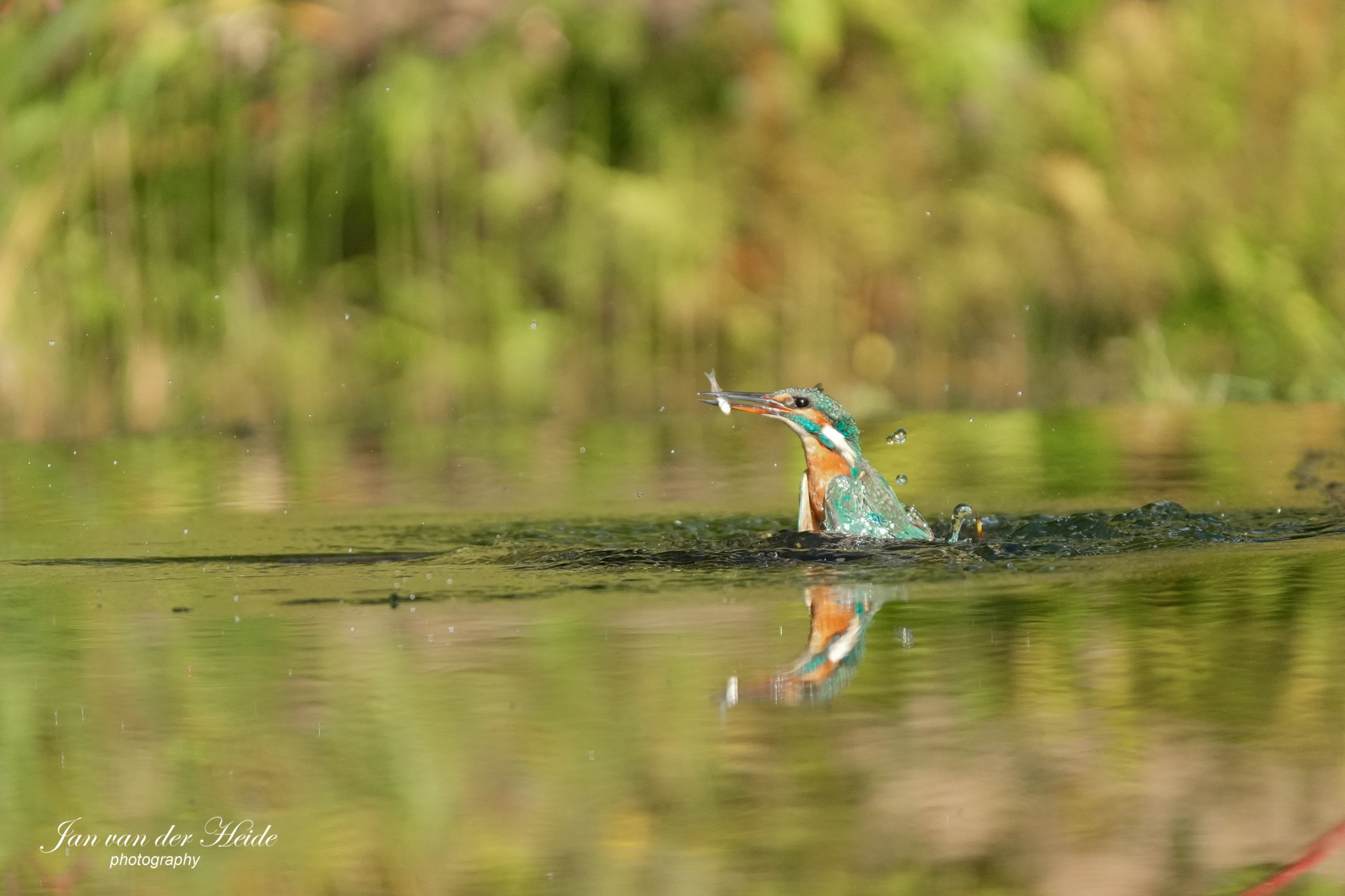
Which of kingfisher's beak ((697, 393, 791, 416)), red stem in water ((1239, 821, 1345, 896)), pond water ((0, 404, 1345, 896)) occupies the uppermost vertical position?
kingfisher's beak ((697, 393, 791, 416))

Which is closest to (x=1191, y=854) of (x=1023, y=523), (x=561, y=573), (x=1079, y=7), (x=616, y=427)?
(x=561, y=573)

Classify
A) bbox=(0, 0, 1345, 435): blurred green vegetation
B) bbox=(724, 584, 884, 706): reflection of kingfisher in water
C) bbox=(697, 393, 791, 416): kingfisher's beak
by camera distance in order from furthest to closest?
bbox=(0, 0, 1345, 435): blurred green vegetation → bbox=(697, 393, 791, 416): kingfisher's beak → bbox=(724, 584, 884, 706): reflection of kingfisher in water

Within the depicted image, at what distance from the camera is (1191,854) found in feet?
11.0

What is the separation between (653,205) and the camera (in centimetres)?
1127

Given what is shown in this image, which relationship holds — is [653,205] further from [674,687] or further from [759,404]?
[674,687]

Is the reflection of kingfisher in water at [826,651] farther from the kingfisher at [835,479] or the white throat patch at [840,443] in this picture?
the white throat patch at [840,443]

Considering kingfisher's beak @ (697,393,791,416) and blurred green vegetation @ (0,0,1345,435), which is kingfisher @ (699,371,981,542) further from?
blurred green vegetation @ (0,0,1345,435)

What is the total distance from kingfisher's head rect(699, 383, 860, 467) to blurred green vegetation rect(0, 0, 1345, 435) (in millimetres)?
3947

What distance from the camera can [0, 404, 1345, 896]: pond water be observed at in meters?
3.42

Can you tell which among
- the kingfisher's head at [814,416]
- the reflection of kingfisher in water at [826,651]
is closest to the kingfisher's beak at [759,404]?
the kingfisher's head at [814,416]

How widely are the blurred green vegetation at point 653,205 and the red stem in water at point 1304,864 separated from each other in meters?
7.58

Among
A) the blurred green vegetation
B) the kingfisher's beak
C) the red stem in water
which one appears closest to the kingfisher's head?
the kingfisher's beak

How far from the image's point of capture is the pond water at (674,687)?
11.2ft

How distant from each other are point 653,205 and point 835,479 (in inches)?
179
